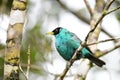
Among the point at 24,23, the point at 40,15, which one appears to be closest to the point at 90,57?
the point at 24,23

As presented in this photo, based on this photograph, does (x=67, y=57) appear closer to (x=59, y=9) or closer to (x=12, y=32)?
(x=12, y=32)

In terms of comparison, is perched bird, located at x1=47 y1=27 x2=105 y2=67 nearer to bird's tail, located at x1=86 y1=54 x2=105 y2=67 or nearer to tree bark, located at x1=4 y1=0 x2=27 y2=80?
bird's tail, located at x1=86 y1=54 x2=105 y2=67

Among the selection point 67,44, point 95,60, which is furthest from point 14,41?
point 67,44

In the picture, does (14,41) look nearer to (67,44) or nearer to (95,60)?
(95,60)

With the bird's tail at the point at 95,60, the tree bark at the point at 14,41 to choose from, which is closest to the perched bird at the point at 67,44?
the bird's tail at the point at 95,60

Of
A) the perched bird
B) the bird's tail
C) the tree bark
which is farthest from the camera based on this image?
the perched bird

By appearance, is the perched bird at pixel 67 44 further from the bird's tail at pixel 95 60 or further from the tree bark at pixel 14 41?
the tree bark at pixel 14 41

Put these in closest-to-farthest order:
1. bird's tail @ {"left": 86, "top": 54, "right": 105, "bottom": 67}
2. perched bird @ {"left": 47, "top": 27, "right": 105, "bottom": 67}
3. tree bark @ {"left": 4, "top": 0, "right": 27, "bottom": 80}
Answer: tree bark @ {"left": 4, "top": 0, "right": 27, "bottom": 80} → bird's tail @ {"left": 86, "top": 54, "right": 105, "bottom": 67} → perched bird @ {"left": 47, "top": 27, "right": 105, "bottom": 67}

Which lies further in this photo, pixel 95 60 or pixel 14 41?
pixel 95 60

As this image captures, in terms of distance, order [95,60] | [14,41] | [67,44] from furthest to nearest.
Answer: [67,44]
[95,60]
[14,41]

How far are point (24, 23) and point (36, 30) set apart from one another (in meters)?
2.80

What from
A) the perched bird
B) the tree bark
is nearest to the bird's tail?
the perched bird

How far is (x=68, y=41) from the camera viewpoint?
521cm

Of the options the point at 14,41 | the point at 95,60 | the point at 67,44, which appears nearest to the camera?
the point at 14,41
